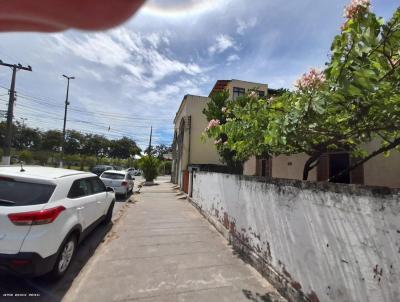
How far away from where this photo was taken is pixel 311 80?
3510 millimetres

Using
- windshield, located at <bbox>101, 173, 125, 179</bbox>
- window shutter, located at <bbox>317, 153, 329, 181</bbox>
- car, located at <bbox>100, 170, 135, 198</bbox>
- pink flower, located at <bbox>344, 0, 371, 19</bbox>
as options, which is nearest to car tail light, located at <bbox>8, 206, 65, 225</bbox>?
pink flower, located at <bbox>344, 0, 371, 19</bbox>

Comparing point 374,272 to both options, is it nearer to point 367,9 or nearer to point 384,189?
point 384,189

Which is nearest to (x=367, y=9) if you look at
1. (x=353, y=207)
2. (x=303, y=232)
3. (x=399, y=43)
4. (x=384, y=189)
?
(x=399, y=43)

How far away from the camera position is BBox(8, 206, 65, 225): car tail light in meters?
3.81

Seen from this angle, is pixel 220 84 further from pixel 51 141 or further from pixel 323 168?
pixel 51 141

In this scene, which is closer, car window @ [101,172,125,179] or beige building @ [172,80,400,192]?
beige building @ [172,80,400,192]

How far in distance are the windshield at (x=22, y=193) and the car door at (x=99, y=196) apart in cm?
210

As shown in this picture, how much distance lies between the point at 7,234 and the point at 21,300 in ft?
2.93

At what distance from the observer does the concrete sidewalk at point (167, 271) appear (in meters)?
4.05

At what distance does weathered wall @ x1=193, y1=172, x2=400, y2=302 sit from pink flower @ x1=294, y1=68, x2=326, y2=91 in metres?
1.22

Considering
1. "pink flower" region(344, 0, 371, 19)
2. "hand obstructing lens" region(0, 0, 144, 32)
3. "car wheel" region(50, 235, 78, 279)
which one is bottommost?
"car wheel" region(50, 235, 78, 279)

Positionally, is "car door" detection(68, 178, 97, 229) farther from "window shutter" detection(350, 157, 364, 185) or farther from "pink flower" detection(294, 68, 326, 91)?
"window shutter" detection(350, 157, 364, 185)

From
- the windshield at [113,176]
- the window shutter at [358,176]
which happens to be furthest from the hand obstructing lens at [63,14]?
the windshield at [113,176]

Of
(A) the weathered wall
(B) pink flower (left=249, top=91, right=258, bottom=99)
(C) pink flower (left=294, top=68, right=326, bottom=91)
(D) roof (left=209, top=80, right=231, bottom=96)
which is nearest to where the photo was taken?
(A) the weathered wall
